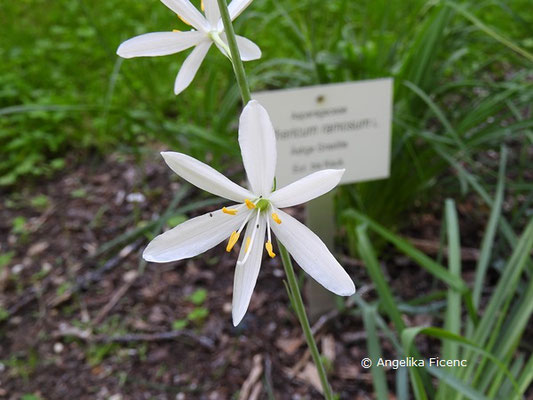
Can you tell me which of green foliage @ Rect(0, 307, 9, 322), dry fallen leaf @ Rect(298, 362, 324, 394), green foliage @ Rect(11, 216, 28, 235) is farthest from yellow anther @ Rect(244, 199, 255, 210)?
green foliage @ Rect(11, 216, 28, 235)

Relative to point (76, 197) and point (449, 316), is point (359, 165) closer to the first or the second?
point (449, 316)

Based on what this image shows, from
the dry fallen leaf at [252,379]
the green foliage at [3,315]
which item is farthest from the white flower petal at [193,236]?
the green foliage at [3,315]

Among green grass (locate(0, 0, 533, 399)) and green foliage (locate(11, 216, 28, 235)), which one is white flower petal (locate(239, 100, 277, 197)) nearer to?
green grass (locate(0, 0, 533, 399))

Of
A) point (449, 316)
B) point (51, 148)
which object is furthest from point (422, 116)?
point (51, 148)

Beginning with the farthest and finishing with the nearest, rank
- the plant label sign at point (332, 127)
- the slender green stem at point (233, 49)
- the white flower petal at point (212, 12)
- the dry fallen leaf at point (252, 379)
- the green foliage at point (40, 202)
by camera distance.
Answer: the green foliage at point (40, 202) → the dry fallen leaf at point (252, 379) → the plant label sign at point (332, 127) → the white flower petal at point (212, 12) → the slender green stem at point (233, 49)

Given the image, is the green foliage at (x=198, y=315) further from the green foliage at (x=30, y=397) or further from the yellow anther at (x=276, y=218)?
the yellow anther at (x=276, y=218)
